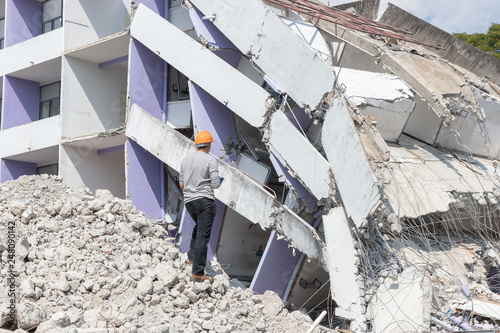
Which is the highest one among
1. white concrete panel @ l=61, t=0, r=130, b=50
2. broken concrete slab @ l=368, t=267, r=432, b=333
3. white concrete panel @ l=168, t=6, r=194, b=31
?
white concrete panel @ l=168, t=6, r=194, b=31

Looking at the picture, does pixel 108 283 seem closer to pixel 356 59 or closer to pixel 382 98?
pixel 382 98

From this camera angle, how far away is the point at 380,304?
577 cm

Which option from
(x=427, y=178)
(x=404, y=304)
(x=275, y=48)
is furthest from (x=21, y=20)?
(x=404, y=304)

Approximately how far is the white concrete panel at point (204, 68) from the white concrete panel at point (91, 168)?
403 centimetres

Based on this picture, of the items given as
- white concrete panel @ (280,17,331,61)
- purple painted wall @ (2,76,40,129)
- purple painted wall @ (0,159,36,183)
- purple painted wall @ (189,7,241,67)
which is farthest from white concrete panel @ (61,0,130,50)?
white concrete panel @ (280,17,331,61)

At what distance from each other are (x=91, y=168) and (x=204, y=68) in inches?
231

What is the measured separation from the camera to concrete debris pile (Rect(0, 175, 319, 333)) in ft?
15.8

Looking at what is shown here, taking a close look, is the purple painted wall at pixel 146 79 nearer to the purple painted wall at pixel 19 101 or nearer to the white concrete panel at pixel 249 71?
the white concrete panel at pixel 249 71

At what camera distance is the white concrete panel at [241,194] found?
7188mm

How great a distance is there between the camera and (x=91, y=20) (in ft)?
44.6

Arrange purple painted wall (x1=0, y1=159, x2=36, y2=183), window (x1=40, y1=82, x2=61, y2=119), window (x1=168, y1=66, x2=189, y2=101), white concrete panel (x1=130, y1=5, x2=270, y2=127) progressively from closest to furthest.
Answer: white concrete panel (x1=130, y1=5, x2=270, y2=127), window (x1=168, y1=66, x2=189, y2=101), purple painted wall (x1=0, y1=159, x2=36, y2=183), window (x1=40, y1=82, x2=61, y2=119)

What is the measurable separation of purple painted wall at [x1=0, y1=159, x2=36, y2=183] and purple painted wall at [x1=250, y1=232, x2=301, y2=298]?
34.3 feet

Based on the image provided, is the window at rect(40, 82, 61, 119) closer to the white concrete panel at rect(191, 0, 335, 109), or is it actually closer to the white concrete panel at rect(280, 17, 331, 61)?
the white concrete panel at rect(191, 0, 335, 109)

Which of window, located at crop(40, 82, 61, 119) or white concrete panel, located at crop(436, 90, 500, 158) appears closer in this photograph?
white concrete panel, located at crop(436, 90, 500, 158)
